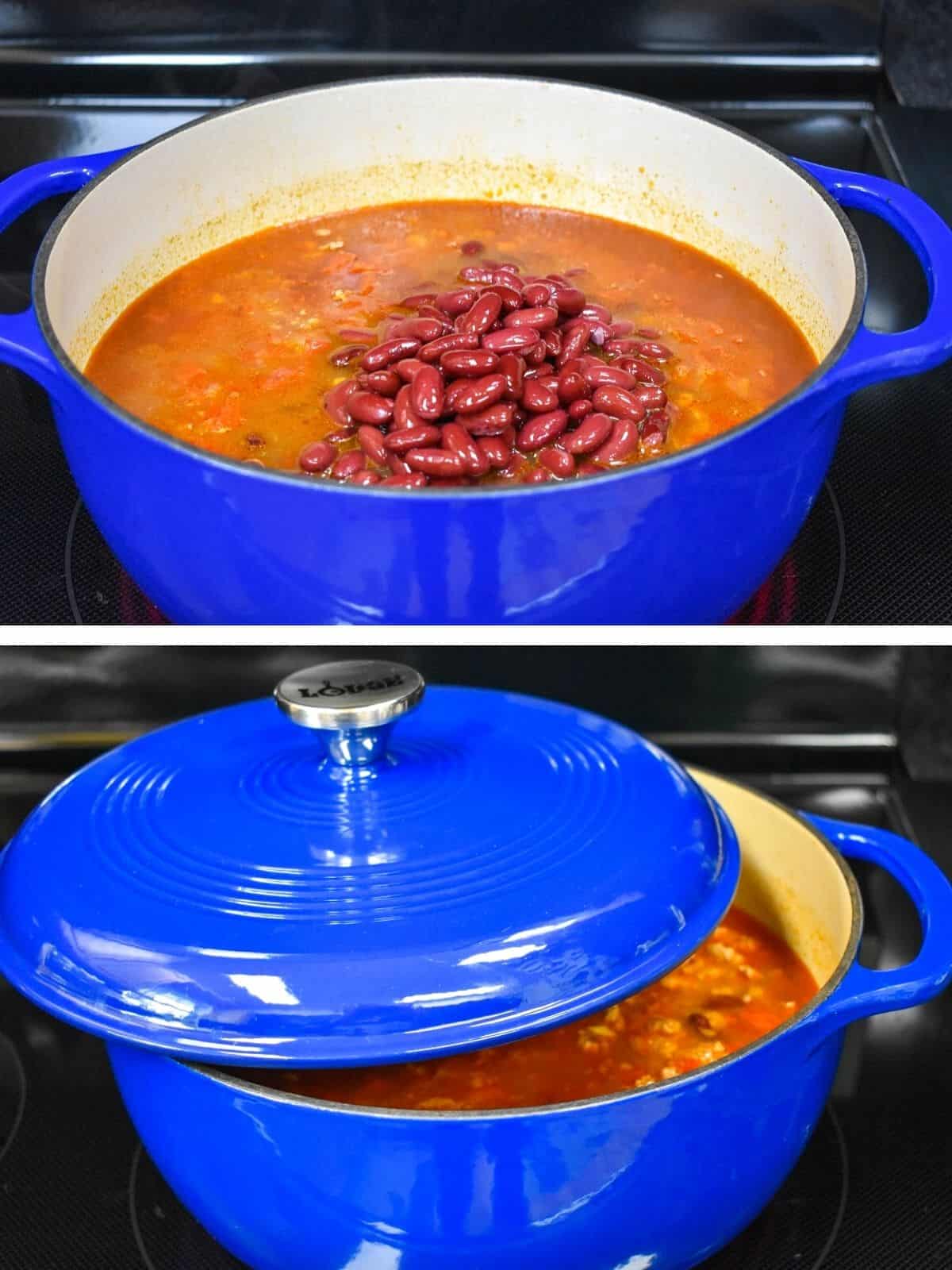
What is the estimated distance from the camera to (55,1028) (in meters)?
1.13

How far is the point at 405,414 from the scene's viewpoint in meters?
0.81

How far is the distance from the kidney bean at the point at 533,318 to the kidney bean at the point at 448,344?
0.03m

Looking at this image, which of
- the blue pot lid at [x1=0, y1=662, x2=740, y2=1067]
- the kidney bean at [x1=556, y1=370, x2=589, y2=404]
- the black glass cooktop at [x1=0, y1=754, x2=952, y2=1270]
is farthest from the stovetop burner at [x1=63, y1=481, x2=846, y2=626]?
the black glass cooktop at [x1=0, y1=754, x2=952, y2=1270]

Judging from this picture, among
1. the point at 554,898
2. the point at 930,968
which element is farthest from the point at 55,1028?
the point at 930,968

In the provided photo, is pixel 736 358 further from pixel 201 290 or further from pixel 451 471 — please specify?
pixel 201 290

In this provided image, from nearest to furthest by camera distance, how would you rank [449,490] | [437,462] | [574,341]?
[449,490]
[437,462]
[574,341]

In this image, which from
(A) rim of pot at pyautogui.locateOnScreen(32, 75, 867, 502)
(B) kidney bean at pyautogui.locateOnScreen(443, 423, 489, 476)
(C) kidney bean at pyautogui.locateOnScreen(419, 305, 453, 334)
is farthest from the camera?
(C) kidney bean at pyautogui.locateOnScreen(419, 305, 453, 334)

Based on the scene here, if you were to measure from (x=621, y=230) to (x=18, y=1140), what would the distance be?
2.45ft

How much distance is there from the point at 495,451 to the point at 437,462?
44 mm

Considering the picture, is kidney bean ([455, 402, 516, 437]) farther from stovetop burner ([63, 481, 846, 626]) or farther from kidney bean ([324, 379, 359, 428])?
stovetop burner ([63, 481, 846, 626])

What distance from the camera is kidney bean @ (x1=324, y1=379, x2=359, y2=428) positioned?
837 millimetres

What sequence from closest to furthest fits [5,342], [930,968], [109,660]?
[5,342]
[930,968]
[109,660]

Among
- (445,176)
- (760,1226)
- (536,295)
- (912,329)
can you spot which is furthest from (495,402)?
(760,1226)

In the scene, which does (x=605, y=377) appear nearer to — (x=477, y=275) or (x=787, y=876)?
(x=477, y=275)
